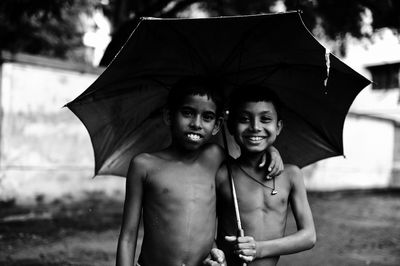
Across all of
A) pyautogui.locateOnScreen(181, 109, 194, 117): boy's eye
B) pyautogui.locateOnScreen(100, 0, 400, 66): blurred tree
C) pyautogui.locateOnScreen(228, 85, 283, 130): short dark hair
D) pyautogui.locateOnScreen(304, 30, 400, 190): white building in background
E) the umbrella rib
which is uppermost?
pyautogui.locateOnScreen(100, 0, 400, 66): blurred tree

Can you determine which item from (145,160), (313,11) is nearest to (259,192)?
(145,160)

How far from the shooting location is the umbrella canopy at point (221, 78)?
1.91 metres

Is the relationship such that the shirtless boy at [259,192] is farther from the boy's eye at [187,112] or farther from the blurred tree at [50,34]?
the blurred tree at [50,34]

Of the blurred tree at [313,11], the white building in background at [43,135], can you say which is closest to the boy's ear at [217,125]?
the blurred tree at [313,11]

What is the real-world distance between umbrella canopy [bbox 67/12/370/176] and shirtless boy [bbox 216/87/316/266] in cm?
19

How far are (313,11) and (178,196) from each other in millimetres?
5006

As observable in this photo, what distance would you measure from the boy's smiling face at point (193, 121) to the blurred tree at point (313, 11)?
295 centimetres

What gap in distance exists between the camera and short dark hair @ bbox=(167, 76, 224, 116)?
6.98 feet

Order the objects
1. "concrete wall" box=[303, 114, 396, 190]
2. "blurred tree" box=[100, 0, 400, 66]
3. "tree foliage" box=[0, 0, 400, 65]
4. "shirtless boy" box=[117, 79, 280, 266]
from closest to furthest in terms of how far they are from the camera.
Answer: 1. "shirtless boy" box=[117, 79, 280, 266]
2. "blurred tree" box=[100, 0, 400, 66]
3. "tree foliage" box=[0, 0, 400, 65]
4. "concrete wall" box=[303, 114, 396, 190]

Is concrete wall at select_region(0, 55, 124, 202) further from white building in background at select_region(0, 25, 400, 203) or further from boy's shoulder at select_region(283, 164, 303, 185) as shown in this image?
boy's shoulder at select_region(283, 164, 303, 185)

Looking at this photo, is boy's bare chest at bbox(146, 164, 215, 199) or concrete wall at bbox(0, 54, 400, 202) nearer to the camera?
boy's bare chest at bbox(146, 164, 215, 199)

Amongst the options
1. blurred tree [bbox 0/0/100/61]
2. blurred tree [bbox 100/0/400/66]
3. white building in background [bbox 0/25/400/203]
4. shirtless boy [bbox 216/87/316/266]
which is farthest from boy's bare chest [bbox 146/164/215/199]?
blurred tree [bbox 0/0/100/61]

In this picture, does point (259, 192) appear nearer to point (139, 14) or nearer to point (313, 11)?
point (313, 11)

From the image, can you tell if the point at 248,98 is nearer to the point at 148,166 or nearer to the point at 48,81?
the point at 148,166
